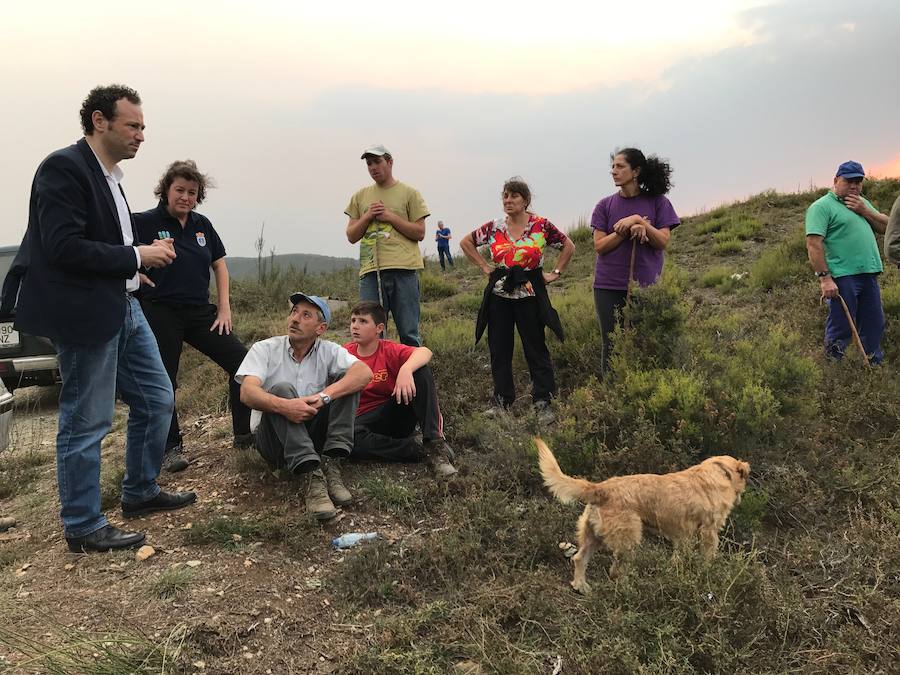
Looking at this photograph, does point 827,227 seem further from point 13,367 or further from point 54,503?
point 13,367

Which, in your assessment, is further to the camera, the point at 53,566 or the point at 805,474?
the point at 805,474

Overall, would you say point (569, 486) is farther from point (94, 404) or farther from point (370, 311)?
point (94, 404)

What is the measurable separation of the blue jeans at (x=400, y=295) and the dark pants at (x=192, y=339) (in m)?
1.14

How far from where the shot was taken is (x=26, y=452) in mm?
5148

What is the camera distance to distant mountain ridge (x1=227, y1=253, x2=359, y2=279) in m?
13.2

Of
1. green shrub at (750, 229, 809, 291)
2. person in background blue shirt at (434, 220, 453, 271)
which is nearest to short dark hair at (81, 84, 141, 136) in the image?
green shrub at (750, 229, 809, 291)

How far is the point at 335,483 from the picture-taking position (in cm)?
355

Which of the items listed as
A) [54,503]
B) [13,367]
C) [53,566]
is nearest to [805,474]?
[53,566]

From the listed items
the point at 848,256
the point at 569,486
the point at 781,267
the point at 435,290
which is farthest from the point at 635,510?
the point at 435,290

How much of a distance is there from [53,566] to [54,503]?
1158mm

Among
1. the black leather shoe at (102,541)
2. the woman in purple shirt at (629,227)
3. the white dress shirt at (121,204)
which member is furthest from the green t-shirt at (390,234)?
the black leather shoe at (102,541)

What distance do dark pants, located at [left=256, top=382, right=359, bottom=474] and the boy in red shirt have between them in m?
0.38

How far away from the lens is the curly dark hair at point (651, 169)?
4395 mm

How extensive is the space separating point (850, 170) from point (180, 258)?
5290 mm
